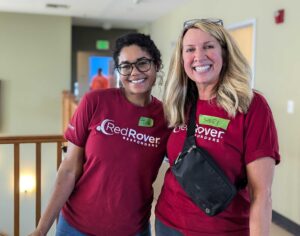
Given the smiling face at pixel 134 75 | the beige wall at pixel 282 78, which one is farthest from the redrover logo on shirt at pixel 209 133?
the beige wall at pixel 282 78

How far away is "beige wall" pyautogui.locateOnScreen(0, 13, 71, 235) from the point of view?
799cm

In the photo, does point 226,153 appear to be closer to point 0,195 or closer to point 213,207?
point 213,207

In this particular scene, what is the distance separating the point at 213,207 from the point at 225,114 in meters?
0.29

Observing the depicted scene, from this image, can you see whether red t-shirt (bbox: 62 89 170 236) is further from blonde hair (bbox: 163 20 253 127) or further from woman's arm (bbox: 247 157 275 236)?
woman's arm (bbox: 247 157 275 236)

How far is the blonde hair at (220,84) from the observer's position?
1.18m

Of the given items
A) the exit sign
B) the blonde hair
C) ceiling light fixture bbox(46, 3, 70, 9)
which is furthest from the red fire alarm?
the exit sign

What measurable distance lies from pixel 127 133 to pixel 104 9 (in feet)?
20.8

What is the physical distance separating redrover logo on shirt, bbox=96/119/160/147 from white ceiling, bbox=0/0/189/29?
17.8 ft

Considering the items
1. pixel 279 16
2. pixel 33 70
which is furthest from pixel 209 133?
pixel 33 70

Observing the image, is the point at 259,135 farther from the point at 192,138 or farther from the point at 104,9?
the point at 104,9

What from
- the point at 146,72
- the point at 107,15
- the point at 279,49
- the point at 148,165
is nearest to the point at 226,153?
the point at 148,165

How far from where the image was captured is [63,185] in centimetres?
149

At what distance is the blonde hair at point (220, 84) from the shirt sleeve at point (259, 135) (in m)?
0.03

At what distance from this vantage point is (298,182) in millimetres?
3498
